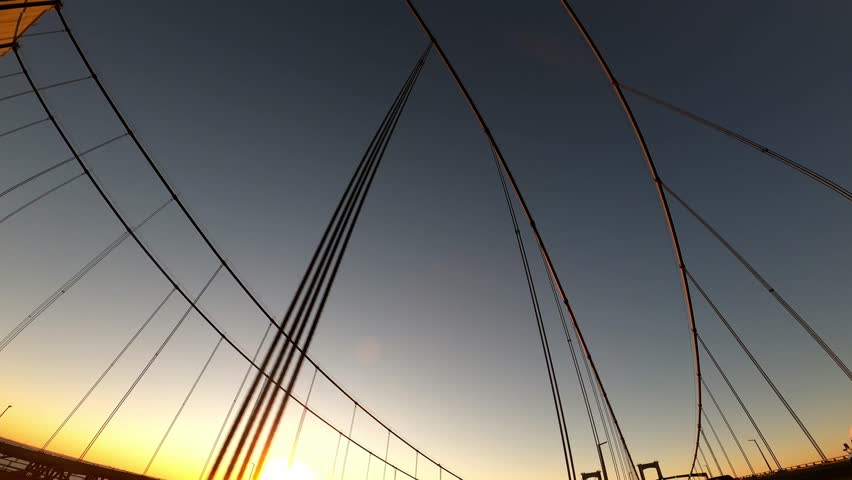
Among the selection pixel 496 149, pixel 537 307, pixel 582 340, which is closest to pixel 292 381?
pixel 537 307

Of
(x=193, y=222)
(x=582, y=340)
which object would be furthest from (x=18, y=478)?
(x=582, y=340)

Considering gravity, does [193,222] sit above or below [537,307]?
above

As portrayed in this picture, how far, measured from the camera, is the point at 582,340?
14.2m

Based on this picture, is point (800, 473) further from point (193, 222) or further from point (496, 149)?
point (193, 222)

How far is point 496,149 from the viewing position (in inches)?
518

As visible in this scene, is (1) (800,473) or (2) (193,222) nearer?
(1) (800,473)

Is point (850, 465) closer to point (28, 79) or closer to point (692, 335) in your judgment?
point (692, 335)

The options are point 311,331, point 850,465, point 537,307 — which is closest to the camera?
point 311,331

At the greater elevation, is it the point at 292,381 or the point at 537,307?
the point at 537,307

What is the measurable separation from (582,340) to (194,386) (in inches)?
891

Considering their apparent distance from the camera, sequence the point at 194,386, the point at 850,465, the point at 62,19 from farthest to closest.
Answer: the point at 194,386 → the point at 62,19 → the point at 850,465

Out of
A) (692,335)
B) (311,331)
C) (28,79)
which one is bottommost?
(311,331)

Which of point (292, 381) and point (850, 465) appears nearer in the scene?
point (292, 381)

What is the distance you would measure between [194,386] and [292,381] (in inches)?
910
